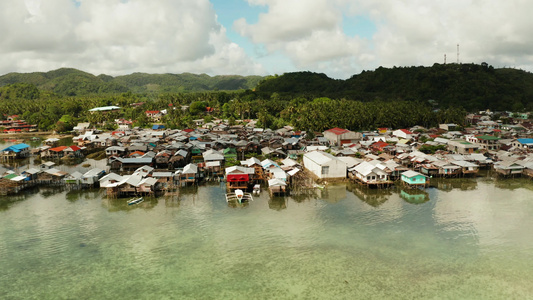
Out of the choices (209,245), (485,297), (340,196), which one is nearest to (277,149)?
(340,196)

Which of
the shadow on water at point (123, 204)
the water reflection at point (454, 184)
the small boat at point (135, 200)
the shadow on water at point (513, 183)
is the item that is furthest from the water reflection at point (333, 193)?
the small boat at point (135, 200)

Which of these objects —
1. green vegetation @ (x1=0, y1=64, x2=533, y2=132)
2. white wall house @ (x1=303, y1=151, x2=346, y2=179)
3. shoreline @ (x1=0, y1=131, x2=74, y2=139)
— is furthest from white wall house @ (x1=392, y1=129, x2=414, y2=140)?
shoreline @ (x1=0, y1=131, x2=74, y2=139)

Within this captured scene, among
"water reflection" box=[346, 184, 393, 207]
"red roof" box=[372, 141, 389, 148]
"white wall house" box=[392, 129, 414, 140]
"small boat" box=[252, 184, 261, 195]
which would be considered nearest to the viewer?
"water reflection" box=[346, 184, 393, 207]

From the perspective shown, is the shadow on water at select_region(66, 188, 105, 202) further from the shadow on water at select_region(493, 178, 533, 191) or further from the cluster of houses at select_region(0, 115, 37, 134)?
the cluster of houses at select_region(0, 115, 37, 134)

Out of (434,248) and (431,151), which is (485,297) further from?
(431,151)

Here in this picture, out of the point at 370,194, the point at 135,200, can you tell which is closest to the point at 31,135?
the point at 135,200
